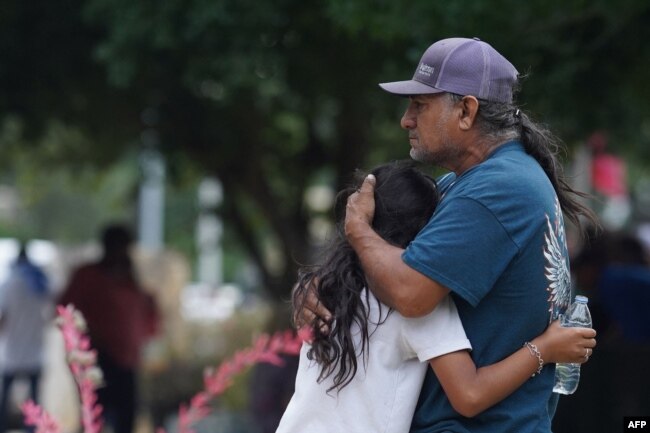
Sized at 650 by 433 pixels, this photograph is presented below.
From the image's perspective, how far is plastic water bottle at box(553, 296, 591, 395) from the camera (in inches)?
107

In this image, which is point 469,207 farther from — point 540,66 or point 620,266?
point 620,266

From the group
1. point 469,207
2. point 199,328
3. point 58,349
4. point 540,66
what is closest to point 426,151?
point 469,207

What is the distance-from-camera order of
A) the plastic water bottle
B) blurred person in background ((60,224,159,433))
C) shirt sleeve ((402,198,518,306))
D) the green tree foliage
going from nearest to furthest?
shirt sleeve ((402,198,518,306))
the plastic water bottle
the green tree foliage
blurred person in background ((60,224,159,433))

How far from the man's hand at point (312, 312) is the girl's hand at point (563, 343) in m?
0.45

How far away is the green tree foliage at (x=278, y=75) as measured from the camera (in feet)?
18.6

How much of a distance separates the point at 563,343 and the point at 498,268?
→ 9.4 inches

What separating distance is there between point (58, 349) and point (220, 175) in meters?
3.84

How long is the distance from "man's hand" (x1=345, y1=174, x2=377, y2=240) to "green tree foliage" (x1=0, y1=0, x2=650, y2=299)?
271 cm

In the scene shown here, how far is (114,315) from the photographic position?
8750 millimetres

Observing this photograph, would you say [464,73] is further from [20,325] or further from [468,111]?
[20,325]

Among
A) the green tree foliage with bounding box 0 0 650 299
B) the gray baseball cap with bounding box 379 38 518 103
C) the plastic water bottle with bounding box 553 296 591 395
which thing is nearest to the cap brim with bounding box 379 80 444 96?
the gray baseball cap with bounding box 379 38 518 103

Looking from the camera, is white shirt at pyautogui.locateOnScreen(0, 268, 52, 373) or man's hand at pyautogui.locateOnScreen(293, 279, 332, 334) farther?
white shirt at pyautogui.locateOnScreen(0, 268, 52, 373)

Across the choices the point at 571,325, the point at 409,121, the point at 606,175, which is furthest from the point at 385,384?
the point at 606,175
